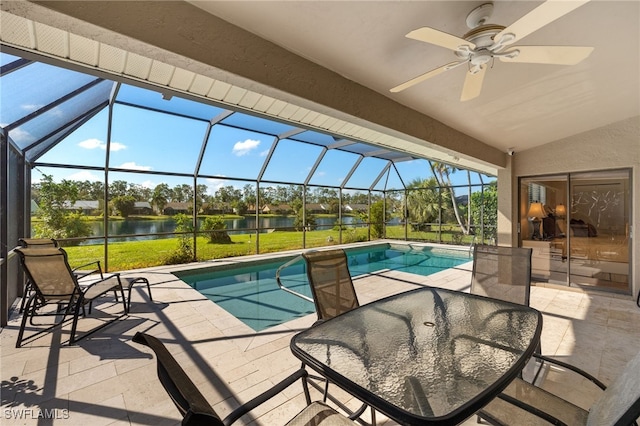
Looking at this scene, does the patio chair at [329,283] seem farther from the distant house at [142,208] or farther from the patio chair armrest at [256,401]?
the distant house at [142,208]

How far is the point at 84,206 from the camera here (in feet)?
24.2

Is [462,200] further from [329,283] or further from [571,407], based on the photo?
[571,407]

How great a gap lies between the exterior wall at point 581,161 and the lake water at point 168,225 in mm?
6692

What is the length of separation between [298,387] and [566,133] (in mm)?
6320

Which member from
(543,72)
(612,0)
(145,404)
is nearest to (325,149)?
(543,72)

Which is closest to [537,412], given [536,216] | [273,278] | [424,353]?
[424,353]

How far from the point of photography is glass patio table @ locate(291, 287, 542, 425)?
1089 mm

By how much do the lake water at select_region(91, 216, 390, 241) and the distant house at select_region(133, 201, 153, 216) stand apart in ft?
1.01

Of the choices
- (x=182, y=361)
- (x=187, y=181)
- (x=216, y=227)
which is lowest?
(x=182, y=361)

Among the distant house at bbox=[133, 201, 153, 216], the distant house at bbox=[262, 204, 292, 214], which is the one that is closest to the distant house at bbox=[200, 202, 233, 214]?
the distant house at bbox=[262, 204, 292, 214]

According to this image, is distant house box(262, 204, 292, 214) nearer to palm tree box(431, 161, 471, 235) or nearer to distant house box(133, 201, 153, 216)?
distant house box(133, 201, 153, 216)

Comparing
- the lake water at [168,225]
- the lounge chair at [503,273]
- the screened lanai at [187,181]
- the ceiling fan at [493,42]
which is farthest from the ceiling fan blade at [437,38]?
the lake water at [168,225]

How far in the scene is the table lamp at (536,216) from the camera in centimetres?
577

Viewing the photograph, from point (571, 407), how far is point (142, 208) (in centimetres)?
1040
